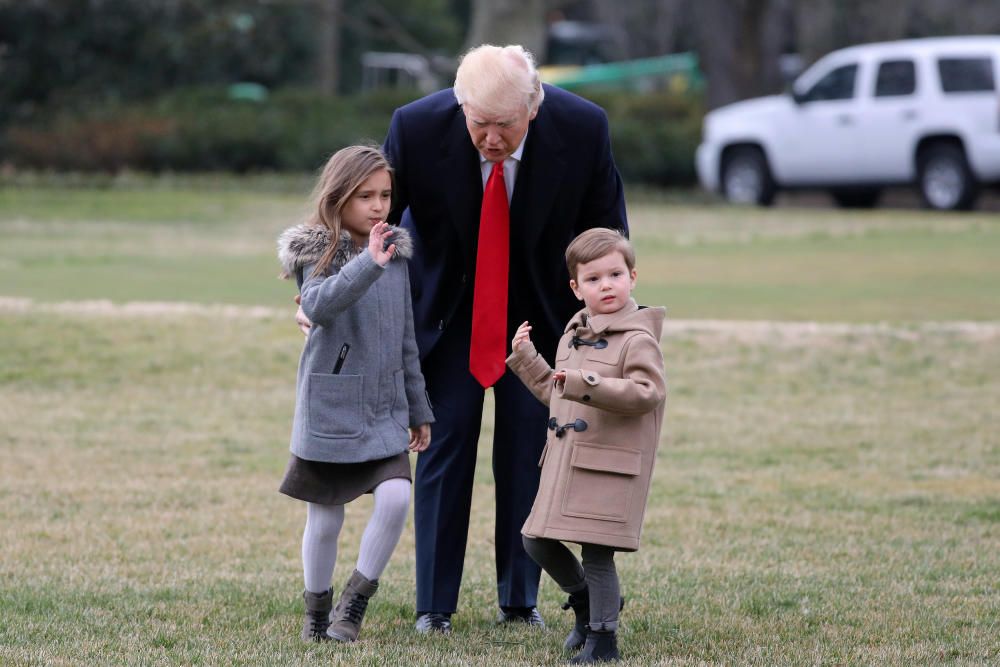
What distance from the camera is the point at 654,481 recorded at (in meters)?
8.21

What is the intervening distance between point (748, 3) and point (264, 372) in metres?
19.6

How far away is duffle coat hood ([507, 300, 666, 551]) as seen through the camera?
4.54 meters

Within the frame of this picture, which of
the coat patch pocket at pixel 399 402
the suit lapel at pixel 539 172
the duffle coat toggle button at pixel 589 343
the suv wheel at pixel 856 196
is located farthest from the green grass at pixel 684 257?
the duffle coat toggle button at pixel 589 343

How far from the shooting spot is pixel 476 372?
517cm

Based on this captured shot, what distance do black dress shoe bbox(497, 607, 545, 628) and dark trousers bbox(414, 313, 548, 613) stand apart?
19mm

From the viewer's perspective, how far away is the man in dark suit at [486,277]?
16.5ft

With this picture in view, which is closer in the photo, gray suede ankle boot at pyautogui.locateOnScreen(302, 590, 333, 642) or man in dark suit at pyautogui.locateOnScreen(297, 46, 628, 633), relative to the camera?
gray suede ankle boot at pyautogui.locateOnScreen(302, 590, 333, 642)

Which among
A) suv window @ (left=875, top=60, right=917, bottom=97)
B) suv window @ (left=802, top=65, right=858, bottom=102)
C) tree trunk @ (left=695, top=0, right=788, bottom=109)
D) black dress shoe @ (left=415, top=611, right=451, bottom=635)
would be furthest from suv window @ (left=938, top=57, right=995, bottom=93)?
black dress shoe @ (left=415, top=611, right=451, bottom=635)

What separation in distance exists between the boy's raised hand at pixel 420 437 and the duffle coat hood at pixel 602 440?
0.49 m

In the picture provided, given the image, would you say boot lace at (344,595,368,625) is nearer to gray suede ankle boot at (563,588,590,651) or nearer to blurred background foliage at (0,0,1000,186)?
gray suede ankle boot at (563,588,590,651)

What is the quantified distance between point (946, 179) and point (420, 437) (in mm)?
18745

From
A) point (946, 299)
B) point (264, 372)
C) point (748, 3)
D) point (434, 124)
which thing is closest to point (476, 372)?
point (434, 124)

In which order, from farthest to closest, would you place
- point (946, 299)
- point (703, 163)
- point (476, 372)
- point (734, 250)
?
point (703, 163) → point (734, 250) → point (946, 299) → point (476, 372)

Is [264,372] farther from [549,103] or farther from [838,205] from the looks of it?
[838,205]
